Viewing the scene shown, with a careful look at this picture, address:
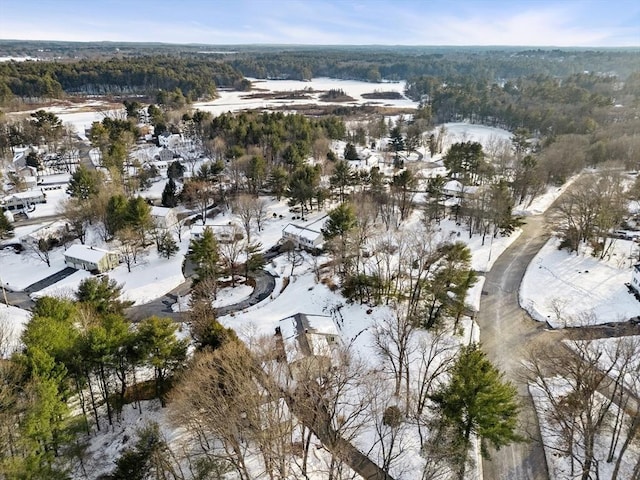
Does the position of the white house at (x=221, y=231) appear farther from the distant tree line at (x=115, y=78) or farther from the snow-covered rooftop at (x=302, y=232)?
the distant tree line at (x=115, y=78)

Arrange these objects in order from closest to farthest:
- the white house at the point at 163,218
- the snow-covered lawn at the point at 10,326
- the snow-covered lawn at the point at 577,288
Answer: the snow-covered lawn at the point at 10,326
the snow-covered lawn at the point at 577,288
the white house at the point at 163,218

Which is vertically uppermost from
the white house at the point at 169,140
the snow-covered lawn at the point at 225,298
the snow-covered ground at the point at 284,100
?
the snow-covered ground at the point at 284,100

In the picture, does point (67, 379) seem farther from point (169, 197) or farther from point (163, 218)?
point (169, 197)

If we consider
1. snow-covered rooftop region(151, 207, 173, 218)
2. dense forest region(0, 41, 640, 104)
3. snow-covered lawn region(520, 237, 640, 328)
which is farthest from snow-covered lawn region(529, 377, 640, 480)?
dense forest region(0, 41, 640, 104)

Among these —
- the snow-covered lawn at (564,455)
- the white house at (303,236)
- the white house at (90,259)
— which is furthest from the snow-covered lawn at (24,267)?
the snow-covered lawn at (564,455)

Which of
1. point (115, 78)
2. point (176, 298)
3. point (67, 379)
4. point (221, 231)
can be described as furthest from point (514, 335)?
point (115, 78)

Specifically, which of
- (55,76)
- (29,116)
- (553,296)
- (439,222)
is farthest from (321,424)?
(55,76)

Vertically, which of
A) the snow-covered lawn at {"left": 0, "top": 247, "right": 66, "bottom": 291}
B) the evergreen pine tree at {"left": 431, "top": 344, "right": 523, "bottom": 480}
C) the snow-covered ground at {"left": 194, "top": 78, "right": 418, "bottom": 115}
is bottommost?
the snow-covered lawn at {"left": 0, "top": 247, "right": 66, "bottom": 291}

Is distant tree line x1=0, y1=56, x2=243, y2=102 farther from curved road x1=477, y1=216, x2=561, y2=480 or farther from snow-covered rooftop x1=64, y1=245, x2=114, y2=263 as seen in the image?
curved road x1=477, y1=216, x2=561, y2=480
